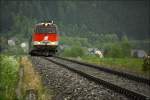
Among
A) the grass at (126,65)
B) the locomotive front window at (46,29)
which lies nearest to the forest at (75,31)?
the grass at (126,65)

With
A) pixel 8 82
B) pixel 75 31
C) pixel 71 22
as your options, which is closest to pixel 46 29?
pixel 75 31

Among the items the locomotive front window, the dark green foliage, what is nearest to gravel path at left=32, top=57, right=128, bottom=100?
the locomotive front window

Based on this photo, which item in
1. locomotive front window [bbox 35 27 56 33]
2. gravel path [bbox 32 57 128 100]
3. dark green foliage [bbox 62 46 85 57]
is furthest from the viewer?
dark green foliage [bbox 62 46 85 57]

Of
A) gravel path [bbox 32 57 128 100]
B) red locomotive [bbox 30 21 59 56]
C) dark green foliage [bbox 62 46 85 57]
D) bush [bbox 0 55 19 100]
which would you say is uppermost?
red locomotive [bbox 30 21 59 56]

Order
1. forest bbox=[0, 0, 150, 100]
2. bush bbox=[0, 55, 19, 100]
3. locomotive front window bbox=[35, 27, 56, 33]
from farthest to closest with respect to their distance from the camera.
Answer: locomotive front window bbox=[35, 27, 56, 33] → forest bbox=[0, 0, 150, 100] → bush bbox=[0, 55, 19, 100]

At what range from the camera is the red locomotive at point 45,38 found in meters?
44.9

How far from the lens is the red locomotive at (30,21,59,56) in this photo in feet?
147

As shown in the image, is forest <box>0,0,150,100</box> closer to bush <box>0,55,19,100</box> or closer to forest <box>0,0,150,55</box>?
forest <box>0,0,150,55</box>

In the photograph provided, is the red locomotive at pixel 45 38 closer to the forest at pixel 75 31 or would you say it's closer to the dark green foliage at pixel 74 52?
the forest at pixel 75 31

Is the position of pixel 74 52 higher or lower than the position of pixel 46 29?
lower

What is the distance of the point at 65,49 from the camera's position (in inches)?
2608

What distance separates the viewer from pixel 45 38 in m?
45.4

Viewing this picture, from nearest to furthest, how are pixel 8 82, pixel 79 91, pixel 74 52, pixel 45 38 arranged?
pixel 79 91 → pixel 8 82 → pixel 45 38 → pixel 74 52

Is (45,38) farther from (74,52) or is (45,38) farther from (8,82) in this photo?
(8,82)
